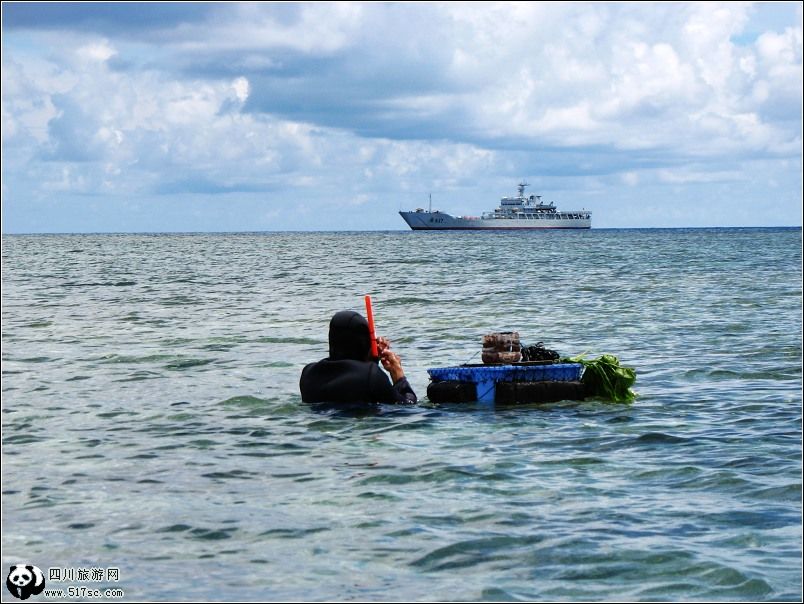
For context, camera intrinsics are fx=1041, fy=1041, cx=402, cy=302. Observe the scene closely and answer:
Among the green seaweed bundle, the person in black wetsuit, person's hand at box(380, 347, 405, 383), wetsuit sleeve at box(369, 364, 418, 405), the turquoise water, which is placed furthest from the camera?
the green seaweed bundle

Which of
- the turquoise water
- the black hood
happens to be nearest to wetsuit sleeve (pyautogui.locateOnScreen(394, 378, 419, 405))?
the turquoise water

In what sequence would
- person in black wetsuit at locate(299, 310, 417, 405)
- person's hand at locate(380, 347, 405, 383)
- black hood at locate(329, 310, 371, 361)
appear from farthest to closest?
1. person's hand at locate(380, 347, 405, 383)
2. person in black wetsuit at locate(299, 310, 417, 405)
3. black hood at locate(329, 310, 371, 361)

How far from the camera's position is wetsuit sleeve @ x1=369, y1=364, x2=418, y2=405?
12.9 m

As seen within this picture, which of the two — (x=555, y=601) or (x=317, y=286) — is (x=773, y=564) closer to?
(x=555, y=601)

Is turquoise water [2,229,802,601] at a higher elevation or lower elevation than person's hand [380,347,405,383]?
lower

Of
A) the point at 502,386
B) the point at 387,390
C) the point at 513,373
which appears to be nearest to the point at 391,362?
the point at 387,390

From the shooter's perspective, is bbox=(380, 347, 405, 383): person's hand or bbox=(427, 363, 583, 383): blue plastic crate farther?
bbox=(427, 363, 583, 383): blue plastic crate

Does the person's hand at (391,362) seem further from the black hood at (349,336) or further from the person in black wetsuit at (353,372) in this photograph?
the black hood at (349,336)

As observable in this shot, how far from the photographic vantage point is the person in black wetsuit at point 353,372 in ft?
40.6
